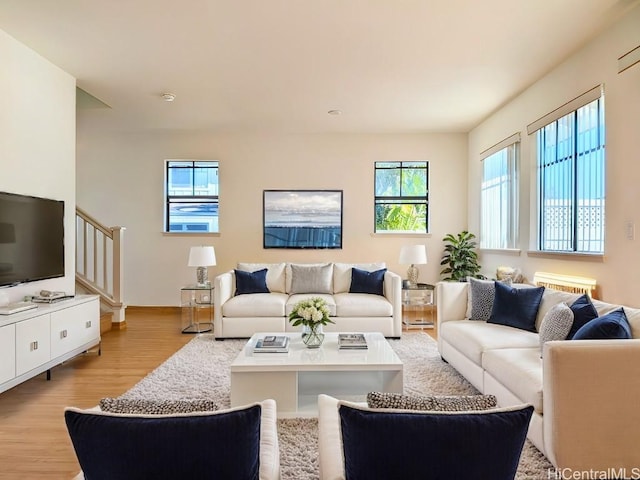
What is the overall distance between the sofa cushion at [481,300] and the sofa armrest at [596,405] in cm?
175

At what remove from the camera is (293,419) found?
105 inches

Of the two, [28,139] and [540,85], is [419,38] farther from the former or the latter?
[28,139]

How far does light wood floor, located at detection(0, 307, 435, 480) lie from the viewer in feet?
7.19

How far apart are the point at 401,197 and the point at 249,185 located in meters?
2.33

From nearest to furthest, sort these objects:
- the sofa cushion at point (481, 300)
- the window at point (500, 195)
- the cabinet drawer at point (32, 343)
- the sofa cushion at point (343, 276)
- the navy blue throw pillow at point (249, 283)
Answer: the cabinet drawer at point (32, 343), the sofa cushion at point (481, 300), the window at point (500, 195), the navy blue throw pillow at point (249, 283), the sofa cushion at point (343, 276)

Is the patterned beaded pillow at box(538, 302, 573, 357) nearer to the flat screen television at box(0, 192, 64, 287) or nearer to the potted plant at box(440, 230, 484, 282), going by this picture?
the potted plant at box(440, 230, 484, 282)

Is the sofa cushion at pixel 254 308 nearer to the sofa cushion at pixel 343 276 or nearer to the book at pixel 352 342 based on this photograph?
the sofa cushion at pixel 343 276

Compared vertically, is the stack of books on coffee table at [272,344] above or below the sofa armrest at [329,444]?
below

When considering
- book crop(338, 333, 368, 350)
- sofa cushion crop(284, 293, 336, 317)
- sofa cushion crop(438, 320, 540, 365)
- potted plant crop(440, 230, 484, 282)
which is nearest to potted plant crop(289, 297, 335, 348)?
book crop(338, 333, 368, 350)

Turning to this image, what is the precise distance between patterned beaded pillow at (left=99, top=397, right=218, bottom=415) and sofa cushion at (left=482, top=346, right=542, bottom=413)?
169cm

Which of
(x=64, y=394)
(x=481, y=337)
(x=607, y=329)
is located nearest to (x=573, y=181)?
(x=481, y=337)

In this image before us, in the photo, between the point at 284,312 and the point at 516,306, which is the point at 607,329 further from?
the point at 284,312

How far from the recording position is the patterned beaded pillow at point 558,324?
2537 millimetres

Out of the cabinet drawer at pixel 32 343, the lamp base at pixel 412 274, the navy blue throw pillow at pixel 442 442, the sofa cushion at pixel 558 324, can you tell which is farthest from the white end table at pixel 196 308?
the navy blue throw pillow at pixel 442 442
